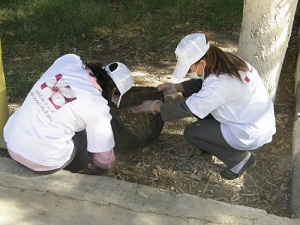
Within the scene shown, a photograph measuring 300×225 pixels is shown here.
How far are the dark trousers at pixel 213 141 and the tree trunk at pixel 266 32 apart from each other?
0.65 metres

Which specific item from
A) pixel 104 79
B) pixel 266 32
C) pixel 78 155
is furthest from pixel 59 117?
pixel 266 32

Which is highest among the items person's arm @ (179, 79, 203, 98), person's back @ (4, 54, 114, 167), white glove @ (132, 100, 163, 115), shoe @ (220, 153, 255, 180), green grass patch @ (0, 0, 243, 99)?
person's back @ (4, 54, 114, 167)

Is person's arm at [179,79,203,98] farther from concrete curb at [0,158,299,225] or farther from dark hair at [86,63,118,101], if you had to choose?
concrete curb at [0,158,299,225]

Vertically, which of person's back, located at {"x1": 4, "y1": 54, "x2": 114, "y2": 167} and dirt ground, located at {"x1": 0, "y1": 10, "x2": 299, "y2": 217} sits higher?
person's back, located at {"x1": 4, "y1": 54, "x2": 114, "y2": 167}

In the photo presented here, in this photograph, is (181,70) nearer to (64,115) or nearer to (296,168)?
(64,115)

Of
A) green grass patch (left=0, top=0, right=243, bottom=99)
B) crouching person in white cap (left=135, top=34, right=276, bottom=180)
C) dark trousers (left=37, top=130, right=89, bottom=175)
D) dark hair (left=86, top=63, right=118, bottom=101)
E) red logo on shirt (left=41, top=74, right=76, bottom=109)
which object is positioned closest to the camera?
red logo on shirt (left=41, top=74, right=76, bottom=109)

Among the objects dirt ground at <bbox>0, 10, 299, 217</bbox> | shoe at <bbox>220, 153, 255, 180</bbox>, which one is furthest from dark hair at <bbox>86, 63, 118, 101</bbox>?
shoe at <bbox>220, 153, 255, 180</bbox>

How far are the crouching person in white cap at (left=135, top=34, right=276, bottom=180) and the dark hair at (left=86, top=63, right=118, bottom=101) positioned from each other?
46cm

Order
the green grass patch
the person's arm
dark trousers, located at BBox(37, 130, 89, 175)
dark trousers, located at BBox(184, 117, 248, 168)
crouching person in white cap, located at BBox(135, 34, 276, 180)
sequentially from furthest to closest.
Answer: the green grass patch
the person's arm
dark trousers, located at BBox(184, 117, 248, 168)
dark trousers, located at BBox(37, 130, 89, 175)
crouching person in white cap, located at BBox(135, 34, 276, 180)

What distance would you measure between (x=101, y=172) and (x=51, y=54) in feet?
7.29

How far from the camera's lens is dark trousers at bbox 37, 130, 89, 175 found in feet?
10.5

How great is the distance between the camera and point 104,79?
295 cm

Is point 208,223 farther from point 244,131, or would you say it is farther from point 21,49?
point 21,49

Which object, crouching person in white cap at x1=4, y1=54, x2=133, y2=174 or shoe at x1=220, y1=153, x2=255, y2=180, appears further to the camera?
shoe at x1=220, y1=153, x2=255, y2=180
